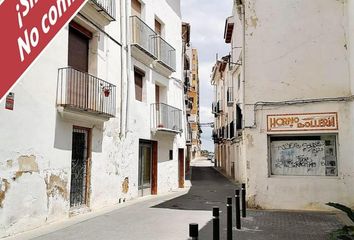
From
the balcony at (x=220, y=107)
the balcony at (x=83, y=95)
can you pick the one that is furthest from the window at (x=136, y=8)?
the balcony at (x=220, y=107)

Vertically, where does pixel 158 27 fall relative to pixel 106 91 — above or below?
above

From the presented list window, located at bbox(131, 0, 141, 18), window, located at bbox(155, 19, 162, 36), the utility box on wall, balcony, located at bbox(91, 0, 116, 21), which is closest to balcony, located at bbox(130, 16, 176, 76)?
window, located at bbox(131, 0, 141, 18)

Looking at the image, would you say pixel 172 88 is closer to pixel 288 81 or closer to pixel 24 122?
pixel 288 81

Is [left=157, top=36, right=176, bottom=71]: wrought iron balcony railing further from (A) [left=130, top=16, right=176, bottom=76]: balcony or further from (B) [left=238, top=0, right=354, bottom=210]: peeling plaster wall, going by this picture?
(B) [left=238, top=0, right=354, bottom=210]: peeling plaster wall

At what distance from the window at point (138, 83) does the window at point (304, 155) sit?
600 centimetres

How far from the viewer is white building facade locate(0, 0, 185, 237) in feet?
25.2

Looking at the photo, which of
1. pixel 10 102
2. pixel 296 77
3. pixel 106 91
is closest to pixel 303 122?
pixel 296 77

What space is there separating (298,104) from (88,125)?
6158 millimetres

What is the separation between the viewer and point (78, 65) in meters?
10.6

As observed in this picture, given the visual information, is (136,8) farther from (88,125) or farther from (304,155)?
(304,155)

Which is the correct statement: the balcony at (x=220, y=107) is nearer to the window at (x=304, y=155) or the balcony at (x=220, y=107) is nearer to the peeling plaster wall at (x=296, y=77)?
the peeling plaster wall at (x=296, y=77)

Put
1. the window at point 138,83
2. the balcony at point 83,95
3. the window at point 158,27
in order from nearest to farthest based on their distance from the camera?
the balcony at point 83,95, the window at point 138,83, the window at point 158,27

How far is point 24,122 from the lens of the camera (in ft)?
25.5

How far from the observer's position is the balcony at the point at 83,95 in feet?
29.9
